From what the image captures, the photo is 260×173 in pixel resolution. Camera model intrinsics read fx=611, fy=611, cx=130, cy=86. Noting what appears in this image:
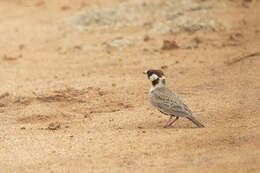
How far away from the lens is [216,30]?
14.9 metres

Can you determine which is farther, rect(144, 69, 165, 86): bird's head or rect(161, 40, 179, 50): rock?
rect(161, 40, 179, 50): rock

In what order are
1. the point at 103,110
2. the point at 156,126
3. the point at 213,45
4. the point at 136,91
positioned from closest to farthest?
the point at 156,126 < the point at 103,110 < the point at 136,91 < the point at 213,45

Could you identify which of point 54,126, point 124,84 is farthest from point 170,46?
point 54,126

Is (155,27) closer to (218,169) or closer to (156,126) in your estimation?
(156,126)

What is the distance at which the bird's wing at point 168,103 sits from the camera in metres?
8.06

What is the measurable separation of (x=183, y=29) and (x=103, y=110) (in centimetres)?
603

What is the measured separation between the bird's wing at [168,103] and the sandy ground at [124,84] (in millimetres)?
247

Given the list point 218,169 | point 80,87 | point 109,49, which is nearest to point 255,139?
point 218,169

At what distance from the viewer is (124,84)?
11359mm

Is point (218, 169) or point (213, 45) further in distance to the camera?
point (213, 45)

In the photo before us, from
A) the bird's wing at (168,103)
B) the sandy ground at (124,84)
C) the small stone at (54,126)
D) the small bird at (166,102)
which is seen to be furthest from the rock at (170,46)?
the small stone at (54,126)

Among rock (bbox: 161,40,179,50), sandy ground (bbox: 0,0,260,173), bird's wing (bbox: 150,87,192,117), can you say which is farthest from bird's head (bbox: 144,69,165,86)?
rock (bbox: 161,40,179,50)

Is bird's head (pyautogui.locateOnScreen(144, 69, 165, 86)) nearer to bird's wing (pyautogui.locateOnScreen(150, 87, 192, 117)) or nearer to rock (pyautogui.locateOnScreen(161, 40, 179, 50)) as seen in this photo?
bird's wing (pyautogui.locateOnScreen(150, 87, 192, 117))

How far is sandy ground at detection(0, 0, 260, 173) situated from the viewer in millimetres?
7074
